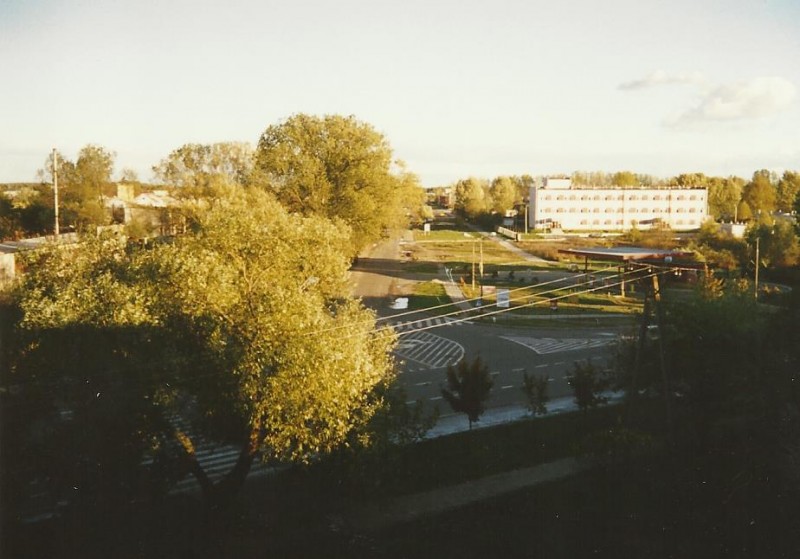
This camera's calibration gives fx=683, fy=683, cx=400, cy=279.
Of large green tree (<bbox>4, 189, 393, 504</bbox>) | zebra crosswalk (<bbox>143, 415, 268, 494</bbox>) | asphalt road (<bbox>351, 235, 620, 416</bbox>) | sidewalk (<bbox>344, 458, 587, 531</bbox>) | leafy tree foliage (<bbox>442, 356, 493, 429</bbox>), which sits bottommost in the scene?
sidewalk (<bbox>344, 458, 587, 531</bbox>)

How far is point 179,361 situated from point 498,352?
16323 millimetres

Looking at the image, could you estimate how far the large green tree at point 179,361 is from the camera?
29.8ft

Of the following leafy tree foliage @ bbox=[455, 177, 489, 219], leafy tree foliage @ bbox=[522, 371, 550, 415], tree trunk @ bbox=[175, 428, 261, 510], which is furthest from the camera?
leafy tree foliage @ bbox=[455, 177, 489, 219]

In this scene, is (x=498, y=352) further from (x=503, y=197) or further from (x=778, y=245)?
(x=503, y=197)

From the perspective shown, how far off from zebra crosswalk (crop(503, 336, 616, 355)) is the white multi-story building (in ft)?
206

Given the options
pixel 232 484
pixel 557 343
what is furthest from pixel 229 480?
pixel 557 343

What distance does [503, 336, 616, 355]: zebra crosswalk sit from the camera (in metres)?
24.7

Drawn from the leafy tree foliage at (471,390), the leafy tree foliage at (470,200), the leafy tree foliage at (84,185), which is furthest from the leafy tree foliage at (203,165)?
the leafy tree foliage at (470,200)

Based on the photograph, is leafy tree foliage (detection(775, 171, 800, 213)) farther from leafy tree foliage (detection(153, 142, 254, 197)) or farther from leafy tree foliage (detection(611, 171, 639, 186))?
leafy tree foliage (detection(153, 142, 254, 197))

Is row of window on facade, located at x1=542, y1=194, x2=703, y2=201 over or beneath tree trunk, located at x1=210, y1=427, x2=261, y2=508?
over

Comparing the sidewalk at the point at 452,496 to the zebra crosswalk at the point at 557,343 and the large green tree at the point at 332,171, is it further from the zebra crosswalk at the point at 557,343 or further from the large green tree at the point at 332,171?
the large green tree at the point at 332,171

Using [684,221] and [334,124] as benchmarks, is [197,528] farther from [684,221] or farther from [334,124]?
[684,221]

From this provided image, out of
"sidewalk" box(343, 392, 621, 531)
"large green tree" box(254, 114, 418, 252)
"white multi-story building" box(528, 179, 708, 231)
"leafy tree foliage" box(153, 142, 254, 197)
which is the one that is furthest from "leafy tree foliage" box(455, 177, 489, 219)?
"sidewalk" box(343, 392, 621, 531)

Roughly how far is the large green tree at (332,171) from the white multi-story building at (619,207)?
53302mm
